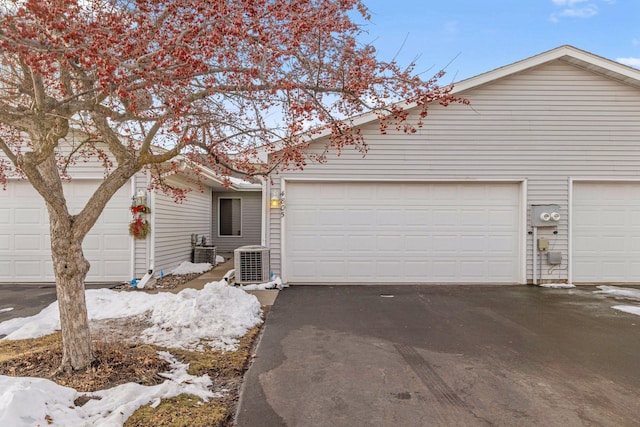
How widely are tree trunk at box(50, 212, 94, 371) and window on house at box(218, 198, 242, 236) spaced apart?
11432 mm

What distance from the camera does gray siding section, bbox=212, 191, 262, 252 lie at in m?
14.5

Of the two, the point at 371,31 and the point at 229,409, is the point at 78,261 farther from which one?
the point at 371,31

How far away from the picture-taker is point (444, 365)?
142 inches

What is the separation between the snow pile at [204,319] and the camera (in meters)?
4.21

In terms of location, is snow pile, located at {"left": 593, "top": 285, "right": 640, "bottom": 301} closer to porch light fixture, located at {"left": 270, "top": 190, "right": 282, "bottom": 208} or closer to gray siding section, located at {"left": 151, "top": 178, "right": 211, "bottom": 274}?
porch light fixture, located at {"left": 270, "top": 190, "right": 282, "bottom": 208}

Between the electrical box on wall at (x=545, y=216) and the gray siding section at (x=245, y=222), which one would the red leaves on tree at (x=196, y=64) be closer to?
the electrical box on wall at (x=545, y=216)

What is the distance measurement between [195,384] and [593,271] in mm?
8669

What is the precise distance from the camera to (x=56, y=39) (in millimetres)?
2445

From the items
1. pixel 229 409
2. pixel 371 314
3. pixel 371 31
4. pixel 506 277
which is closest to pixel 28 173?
pixel 229 409

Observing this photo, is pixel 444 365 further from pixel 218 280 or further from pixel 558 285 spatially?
pixel 218 280

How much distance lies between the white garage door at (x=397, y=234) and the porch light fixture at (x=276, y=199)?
0.22 meters

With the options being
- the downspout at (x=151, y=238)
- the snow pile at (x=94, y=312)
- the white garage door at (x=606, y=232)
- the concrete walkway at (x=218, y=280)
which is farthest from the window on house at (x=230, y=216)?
the white garage door at (x=606, y=232)

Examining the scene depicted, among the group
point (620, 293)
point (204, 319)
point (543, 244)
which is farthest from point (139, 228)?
point (620, 293)

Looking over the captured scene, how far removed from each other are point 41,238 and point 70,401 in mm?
6936
